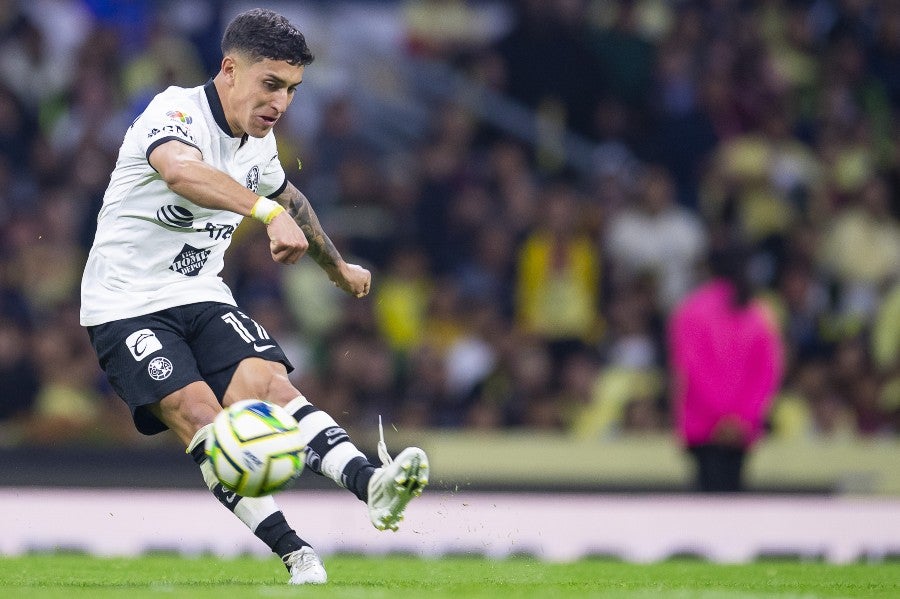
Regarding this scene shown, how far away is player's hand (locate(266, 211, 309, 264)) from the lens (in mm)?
6160

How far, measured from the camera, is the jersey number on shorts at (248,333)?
7082 millimetres

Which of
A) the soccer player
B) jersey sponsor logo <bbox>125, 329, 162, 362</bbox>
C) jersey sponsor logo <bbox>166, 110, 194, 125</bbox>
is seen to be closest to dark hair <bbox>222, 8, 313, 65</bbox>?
the soccer player

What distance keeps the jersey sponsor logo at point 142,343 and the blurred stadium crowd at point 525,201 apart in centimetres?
511

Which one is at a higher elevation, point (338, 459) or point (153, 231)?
point (153, 231)

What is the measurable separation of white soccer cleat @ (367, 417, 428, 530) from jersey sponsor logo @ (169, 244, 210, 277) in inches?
52.9

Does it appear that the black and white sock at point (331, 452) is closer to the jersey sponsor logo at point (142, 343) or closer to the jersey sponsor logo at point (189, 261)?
the jersey sponsor logo at point (142, 343)

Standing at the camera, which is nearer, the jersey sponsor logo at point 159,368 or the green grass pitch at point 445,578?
the green grass pitch at point 445,578

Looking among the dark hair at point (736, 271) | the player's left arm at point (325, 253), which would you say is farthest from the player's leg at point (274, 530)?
the dark hair at point (736, 271)

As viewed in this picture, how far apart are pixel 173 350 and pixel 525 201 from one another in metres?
8.04

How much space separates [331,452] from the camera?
6879mm

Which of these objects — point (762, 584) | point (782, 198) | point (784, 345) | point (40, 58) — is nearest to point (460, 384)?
point (784, 345)

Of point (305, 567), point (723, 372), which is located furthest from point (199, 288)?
point (723, 372)

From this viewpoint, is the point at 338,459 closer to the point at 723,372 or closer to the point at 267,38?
the point at 267,38

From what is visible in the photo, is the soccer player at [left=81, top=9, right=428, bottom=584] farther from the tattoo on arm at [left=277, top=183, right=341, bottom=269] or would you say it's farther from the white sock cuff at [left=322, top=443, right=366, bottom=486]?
the tattoo on arm at [left=277, top=183, right=341, bottom=269]
